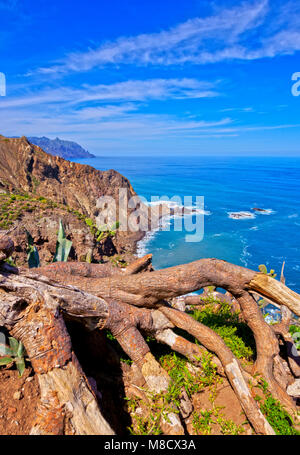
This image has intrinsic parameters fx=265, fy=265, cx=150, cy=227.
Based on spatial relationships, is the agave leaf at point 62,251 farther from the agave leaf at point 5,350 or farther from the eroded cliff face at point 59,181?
the eroded cliff face at point 59,181

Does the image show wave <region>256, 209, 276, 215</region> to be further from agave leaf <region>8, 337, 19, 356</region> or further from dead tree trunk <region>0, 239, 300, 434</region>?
Result: agave leaf <region>8, 337, 19, 356</region>

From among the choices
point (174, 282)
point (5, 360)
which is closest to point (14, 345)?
point (5, 360)

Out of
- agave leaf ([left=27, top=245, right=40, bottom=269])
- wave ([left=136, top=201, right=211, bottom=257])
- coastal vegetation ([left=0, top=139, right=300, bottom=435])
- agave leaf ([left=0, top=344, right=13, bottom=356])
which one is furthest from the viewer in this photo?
wave ([left=136, top=201, right=211, bottom=257])

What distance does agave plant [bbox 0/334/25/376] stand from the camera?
3825 mm

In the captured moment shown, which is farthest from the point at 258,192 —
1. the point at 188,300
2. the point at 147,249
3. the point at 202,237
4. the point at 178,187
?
the point at 188,300

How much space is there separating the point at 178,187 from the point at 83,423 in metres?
146

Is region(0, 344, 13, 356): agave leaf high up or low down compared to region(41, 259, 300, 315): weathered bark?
down

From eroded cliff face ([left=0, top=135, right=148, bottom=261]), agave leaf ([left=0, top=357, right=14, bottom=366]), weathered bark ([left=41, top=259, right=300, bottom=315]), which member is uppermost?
eroded cliff face ([left=0, top=135, right=148, bottom=261])

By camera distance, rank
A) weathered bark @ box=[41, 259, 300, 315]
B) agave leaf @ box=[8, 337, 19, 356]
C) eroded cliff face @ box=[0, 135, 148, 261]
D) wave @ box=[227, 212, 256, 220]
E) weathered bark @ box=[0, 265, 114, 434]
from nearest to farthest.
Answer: weathered bark @ box=[0, 265, 114, 434], agave leaf @ box=[8, 337, 19, 356], weathered bark @ box=[41, 259, 300, 315], eroded cliff face @ box=[0, 135, 148, 261], wave @ box=[227, 212, 256, 220]

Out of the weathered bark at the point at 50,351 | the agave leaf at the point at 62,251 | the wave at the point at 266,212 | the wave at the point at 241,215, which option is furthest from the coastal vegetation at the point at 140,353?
the wave at the point at 266,212

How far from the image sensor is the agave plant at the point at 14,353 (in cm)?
382

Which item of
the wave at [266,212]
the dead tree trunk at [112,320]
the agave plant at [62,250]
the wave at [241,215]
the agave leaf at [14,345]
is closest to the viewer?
the dead tree trunk at [112,320]

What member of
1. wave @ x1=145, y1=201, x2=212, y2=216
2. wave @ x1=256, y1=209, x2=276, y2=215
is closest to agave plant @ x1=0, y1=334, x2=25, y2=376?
wave @ x1=145, y1=201, x2=212, y2=216

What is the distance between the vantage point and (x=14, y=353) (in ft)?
12.9
